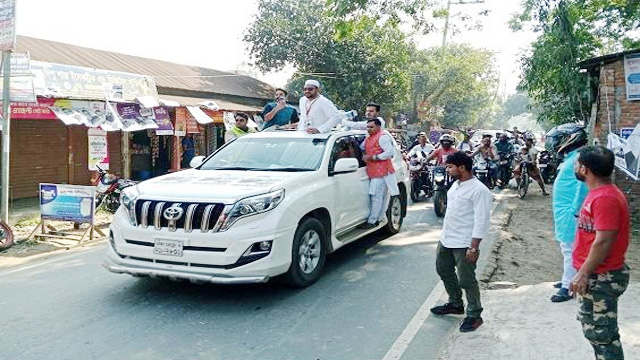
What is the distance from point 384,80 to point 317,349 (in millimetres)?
22747

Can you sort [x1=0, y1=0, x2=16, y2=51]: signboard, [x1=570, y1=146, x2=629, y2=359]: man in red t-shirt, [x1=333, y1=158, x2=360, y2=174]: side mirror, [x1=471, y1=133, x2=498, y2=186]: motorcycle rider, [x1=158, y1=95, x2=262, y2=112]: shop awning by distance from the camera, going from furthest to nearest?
[x1=158, y1=95, x2=262, y2=112]: shop awning
[x1=471, y1=133, x2=498, y2=186]: motorcycle rider
[x1=0, y1=0, x2=16, y2=51]: signboard
[x1=333, y1=158, x2=360, y2=174]: side mirror
[x1=570, y1=146, x2=629, y2=359]: man in red t-shirt

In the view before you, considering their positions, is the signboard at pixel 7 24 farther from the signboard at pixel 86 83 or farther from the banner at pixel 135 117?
the banner at pixel 135 117

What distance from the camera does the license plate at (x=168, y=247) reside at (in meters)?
4.65

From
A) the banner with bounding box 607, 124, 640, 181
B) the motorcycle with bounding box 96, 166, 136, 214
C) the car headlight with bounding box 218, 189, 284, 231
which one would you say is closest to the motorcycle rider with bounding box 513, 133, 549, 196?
the banner with bounding box 607, 124, 640, 181

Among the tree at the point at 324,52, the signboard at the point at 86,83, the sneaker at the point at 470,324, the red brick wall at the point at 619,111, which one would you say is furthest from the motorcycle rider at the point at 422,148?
the tree at the point at 324,52

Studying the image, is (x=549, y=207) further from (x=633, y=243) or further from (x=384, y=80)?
(x=384, y=80)

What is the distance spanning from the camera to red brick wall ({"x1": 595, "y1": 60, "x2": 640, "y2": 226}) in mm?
9523

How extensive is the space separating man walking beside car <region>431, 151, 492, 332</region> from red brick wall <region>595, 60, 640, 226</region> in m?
6.84

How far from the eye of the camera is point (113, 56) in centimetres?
1719

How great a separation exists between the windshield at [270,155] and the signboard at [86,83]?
6.54 meters

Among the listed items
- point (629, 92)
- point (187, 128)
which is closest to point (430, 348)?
point (629, 92)

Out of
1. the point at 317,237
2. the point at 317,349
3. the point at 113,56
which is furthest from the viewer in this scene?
the point at 113,56

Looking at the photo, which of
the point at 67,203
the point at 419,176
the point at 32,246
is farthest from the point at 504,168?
the point at 32,246

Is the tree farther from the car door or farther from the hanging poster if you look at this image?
the car door
